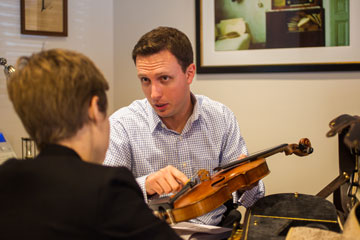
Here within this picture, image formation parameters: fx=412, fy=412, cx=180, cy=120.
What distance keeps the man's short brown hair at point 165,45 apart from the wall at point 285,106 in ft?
2.75

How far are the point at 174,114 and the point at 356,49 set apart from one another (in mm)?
1191

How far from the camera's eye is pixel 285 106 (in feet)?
8.32

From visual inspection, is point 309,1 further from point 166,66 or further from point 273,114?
point 166,66

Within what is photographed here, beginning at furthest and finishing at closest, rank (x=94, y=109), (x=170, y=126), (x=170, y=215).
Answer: (x=170, y=126) < (x=170, y=215) < (x=94, y=109)

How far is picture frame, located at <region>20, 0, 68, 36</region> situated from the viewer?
262 centimetres

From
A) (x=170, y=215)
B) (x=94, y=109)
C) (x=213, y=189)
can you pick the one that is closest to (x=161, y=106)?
(x=213, y=189)

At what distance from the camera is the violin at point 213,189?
1250 mm

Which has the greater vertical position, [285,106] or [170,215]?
[285,106]

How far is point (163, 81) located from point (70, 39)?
1.32m

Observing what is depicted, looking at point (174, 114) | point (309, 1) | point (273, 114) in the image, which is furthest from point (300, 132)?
point (174, 114)

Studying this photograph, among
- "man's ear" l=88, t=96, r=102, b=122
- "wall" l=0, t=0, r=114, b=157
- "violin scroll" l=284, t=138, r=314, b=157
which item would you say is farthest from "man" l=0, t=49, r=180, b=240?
"wall" l=0, t=0, r=114, b=157

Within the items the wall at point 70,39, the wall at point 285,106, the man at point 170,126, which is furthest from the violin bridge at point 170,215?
the wall at point 70,39

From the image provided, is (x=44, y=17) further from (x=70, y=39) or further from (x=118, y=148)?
(x=118, y=148)

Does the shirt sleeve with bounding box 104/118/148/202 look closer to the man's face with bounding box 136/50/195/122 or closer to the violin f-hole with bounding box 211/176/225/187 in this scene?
the man's face with bounding box 136/50/195/122
